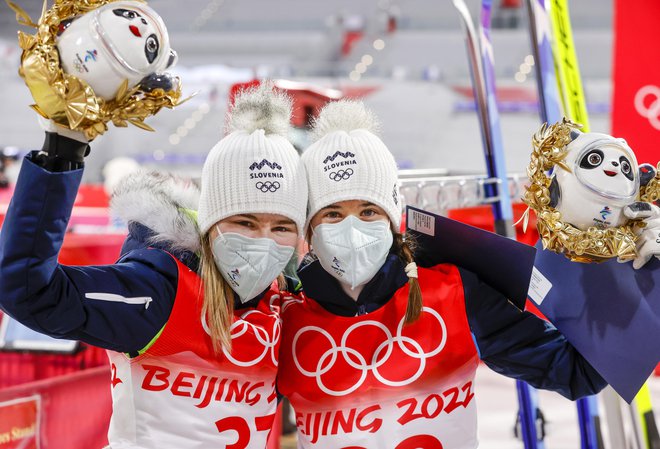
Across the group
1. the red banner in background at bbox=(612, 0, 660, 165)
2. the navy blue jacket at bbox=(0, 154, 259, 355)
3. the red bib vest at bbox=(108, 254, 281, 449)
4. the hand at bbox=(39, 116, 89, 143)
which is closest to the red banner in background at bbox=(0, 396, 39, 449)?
the red bib vest at bbox=(108, 254, 281, 449)

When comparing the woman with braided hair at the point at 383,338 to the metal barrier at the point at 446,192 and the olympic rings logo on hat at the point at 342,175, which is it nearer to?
the olympic rings logo on hat at the point at 342,175

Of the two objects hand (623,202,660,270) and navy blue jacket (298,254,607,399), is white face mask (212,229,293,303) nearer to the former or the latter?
navy blue jacket (298,254,607,399)

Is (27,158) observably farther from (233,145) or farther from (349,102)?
(349,102)

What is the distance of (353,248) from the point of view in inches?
71.7

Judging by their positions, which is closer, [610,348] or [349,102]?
[610,348]

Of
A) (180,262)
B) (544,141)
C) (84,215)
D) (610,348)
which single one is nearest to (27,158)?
(180,262)

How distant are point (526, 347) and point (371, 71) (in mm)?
14853

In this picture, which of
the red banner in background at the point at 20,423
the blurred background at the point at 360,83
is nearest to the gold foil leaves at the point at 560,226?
the red banner in background at the point at 20,423

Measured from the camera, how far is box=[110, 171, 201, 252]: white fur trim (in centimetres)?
189

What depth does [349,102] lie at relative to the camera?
2059 mm

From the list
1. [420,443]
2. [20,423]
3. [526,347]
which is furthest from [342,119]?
[20,423]

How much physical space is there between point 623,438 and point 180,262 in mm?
1646

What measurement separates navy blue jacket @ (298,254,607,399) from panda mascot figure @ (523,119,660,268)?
230mm

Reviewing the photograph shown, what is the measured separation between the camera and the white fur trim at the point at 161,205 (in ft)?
6.21
